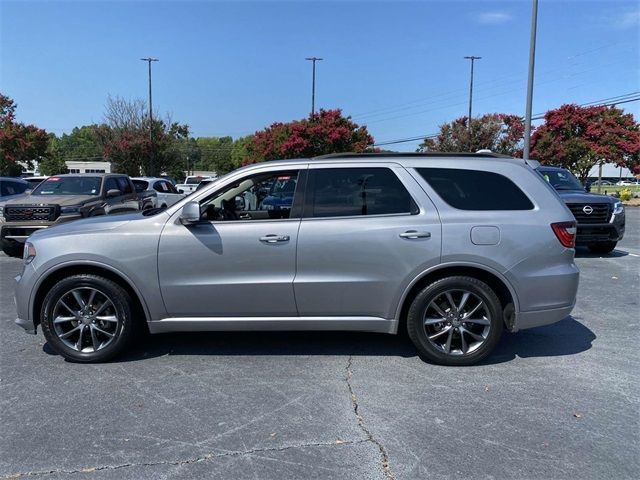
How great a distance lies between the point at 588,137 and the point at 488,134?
8044 millimetres

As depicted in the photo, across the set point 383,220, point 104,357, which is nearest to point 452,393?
point 383,220

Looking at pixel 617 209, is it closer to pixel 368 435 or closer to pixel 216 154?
pixel 368 435

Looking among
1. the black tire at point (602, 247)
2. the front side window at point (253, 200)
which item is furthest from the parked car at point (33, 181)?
the black tire at point (602, 247)

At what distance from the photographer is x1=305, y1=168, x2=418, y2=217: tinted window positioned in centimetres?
473

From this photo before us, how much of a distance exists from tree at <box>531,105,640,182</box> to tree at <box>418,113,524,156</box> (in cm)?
435

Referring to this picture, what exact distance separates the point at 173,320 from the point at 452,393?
8.00ft

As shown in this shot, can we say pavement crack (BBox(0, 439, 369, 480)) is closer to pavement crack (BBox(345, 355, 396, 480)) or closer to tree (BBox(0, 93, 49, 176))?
pavement crack (BBox(345, 355, 396, 480))

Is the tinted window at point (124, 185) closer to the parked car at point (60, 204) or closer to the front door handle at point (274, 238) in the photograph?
the parked car at point (60, 204)

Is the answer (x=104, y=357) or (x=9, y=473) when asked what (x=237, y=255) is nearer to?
(x=104, y=357)

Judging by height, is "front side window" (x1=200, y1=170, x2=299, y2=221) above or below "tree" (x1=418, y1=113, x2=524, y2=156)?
below

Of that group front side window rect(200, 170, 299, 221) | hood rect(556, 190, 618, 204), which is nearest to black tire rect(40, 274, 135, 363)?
front side window rect(200, 170, 299, 221)

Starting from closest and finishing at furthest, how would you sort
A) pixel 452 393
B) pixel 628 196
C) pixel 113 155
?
pixel 452 393 < pixel 628 196 < pixel 113 155

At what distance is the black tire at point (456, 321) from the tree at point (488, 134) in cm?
3322

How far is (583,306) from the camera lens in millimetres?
6883
